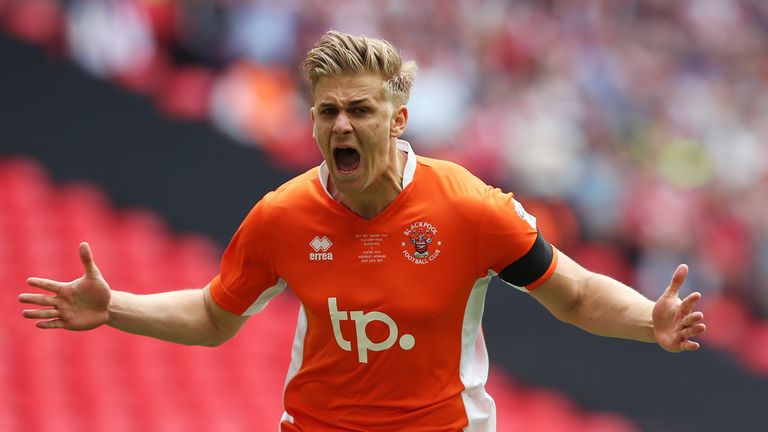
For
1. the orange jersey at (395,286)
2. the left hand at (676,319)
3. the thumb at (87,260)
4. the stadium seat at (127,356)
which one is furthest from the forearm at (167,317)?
the stadium seat at (127,356)

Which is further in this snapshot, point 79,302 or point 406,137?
point 406,137

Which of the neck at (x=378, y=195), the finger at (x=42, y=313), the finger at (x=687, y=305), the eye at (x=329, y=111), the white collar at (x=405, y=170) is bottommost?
the finger at (x=687, y=305)

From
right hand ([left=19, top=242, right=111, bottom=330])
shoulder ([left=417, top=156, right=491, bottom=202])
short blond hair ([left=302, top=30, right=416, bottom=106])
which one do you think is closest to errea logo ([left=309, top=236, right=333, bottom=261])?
shoulder ([left=417, top=156, right=491, bottom=202])

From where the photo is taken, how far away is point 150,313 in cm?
493

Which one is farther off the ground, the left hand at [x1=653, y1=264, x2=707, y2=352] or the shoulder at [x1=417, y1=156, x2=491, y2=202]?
the shoulder at [x1=417, y1=156, x2=491, y2=202]

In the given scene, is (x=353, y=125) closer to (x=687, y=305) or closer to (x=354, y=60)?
(x=354, y=60)

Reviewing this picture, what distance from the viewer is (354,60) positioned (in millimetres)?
4555

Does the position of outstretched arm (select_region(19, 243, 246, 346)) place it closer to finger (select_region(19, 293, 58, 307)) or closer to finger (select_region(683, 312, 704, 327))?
finger (select_region(19, 293, 58, 307))

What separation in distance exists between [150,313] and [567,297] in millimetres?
1478

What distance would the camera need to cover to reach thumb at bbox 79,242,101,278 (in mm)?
4703

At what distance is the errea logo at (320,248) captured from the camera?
15.5ft

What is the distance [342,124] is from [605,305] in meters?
1.10

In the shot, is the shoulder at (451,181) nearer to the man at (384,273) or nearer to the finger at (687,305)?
the man at (384,273)

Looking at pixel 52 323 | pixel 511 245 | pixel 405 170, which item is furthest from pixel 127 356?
pixel 511 245
